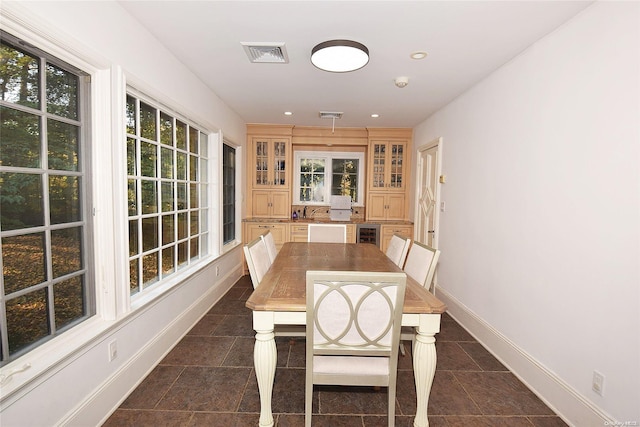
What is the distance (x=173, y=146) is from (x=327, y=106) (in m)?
2.06

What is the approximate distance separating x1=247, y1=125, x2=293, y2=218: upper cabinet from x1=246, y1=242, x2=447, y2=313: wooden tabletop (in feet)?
6.68

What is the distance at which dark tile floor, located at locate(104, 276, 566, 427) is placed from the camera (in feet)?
5.86

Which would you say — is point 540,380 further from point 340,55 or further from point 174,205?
point 174,205

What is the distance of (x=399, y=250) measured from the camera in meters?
2.77

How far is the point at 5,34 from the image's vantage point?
129 centimetres

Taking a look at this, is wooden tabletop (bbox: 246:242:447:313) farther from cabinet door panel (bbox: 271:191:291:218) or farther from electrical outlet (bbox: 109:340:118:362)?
cabinet door panel (bbox: 271:191:291:218)

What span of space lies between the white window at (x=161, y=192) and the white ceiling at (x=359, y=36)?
620mm

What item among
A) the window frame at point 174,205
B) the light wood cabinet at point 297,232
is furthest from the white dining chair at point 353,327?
the light wood cabinet at point 297,232

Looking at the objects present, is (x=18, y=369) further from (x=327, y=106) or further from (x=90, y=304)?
(x=327, y=106)

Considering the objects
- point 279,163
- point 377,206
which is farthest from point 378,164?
point 279,163

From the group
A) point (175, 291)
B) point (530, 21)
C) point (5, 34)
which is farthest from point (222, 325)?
point (530, 21)

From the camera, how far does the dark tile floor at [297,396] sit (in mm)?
1787

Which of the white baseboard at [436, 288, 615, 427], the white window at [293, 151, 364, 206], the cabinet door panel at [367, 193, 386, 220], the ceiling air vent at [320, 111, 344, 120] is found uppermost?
the ceiling air vent at [320, 111, 344, 120]

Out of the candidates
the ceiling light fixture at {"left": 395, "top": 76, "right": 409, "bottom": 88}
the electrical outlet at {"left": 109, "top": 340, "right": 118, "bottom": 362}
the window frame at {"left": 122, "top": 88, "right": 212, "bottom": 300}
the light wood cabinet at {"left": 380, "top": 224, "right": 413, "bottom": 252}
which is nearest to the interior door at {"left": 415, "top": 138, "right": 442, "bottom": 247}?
the light wood cabinet at {"left": 380, "top": 224, "right": 413, "bottom": 252}
